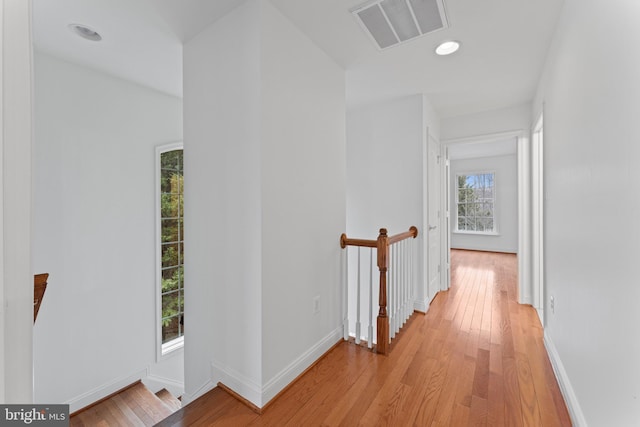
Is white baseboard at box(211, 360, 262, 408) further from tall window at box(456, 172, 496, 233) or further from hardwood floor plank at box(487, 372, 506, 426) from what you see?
tall window at box(456, 172, 496, 233)

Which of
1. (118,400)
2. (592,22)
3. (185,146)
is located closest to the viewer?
(592,22)

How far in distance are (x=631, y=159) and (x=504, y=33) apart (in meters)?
1.53

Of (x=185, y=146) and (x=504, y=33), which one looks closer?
(x=504, y=33)

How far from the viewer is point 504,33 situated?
193cm

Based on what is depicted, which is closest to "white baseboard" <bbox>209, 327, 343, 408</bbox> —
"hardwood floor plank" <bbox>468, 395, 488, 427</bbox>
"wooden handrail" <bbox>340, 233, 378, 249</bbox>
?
"wooden handrail" <bbox>340, 233, 378, 249</bbox>

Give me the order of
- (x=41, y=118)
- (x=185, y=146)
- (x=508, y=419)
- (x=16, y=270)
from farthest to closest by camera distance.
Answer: (x=41, y=118) < (x=185, y=146) < (x=508, y=419) < (x=16, y=270)

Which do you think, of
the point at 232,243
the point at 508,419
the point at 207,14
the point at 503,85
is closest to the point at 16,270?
the point at 232,243

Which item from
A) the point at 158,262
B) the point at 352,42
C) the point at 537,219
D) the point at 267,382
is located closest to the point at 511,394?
the point at 267,382

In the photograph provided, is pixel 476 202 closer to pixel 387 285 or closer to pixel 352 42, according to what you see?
pixel 387 285

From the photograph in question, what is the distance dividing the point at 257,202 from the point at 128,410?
2467 millimetres

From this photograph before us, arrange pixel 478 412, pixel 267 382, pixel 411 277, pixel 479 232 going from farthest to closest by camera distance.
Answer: pixel 479 232 → pixel 411 277 → pixel 267 382 → pixel 478 412

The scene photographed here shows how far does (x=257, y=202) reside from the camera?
1622 mm

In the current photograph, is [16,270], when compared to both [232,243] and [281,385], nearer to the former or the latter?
[232,243]

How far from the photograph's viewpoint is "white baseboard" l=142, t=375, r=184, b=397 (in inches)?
115
